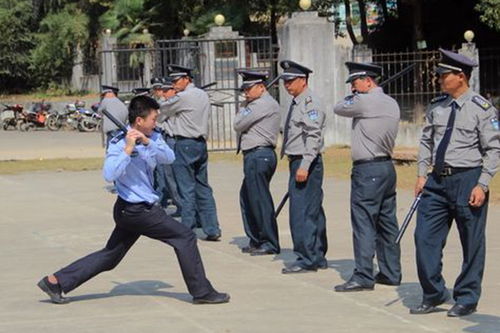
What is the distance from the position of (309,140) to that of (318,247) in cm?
99

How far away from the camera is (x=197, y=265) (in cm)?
865

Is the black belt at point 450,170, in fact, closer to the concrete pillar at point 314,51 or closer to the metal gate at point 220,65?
the concrete pillar at point 314,51

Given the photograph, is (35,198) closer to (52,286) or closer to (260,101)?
(260,101)

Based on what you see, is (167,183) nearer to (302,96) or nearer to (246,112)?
(246,112)

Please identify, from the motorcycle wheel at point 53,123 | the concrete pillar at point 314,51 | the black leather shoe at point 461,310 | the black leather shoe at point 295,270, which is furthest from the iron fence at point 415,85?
the motorcycle wheel at point 53,123

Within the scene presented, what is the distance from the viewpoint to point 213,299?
8781mm

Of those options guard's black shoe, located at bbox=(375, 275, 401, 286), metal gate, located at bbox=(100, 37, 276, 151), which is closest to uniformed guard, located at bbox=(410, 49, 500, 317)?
guard's black shoe, located at bbox=(375, 275, 401, 286)

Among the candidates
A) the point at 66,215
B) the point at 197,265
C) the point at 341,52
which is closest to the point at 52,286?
the point at 197,265

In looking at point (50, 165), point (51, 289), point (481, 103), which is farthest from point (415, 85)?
point (51, 289)

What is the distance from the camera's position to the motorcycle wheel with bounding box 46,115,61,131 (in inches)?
1476

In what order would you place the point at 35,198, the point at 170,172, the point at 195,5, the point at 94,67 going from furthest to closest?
the point at 94,67
the point at 195,5
the point at 35,198
the point at 170,172

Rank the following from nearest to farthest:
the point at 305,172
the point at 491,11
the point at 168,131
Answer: the point at 305,172, the point at 168,131, the point at 491,11

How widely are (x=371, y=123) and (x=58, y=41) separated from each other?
3580 centimetres

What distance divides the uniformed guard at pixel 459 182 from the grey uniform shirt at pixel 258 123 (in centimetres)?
319
